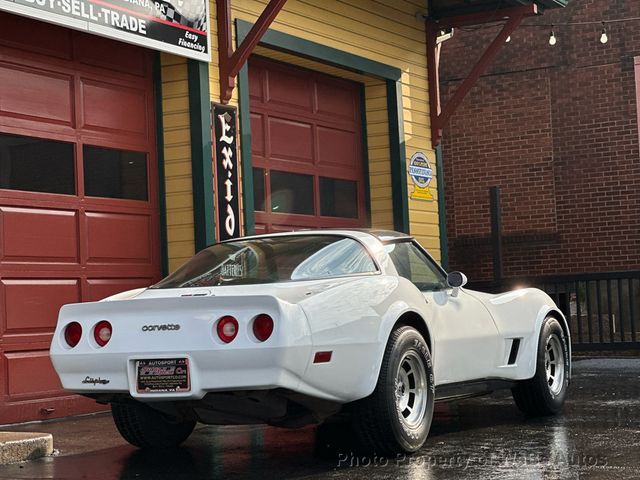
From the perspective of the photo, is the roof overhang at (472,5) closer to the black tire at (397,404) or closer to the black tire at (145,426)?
the black tire at (397,404)

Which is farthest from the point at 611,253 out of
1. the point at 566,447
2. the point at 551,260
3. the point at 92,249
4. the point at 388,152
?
the point at 566,447

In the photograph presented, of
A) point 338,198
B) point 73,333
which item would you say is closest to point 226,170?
point 338,198

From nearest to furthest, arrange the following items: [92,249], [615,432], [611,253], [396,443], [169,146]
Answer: [396,443]
[615,432]
[92,249]
[169,146]
[611,253]

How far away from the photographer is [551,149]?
18344mm

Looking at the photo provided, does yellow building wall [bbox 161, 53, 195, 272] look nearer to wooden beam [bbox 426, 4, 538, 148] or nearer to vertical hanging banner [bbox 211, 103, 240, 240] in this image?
vertical hanging banner [bbox 211, 103, 240, 240]

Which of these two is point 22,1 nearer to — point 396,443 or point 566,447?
point 396,443

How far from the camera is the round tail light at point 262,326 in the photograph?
6039mm

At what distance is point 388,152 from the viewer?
14508mm

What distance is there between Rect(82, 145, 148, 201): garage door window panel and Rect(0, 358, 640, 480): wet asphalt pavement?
7.40 feet

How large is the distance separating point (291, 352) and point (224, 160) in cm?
546

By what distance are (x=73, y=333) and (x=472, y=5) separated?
31.6 ft

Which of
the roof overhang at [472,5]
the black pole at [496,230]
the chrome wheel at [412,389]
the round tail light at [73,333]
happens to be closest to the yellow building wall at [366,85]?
the roof overhang at [472,5]

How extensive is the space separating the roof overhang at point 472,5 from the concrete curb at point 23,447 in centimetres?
924

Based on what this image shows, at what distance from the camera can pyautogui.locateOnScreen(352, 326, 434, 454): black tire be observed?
6500 mm
